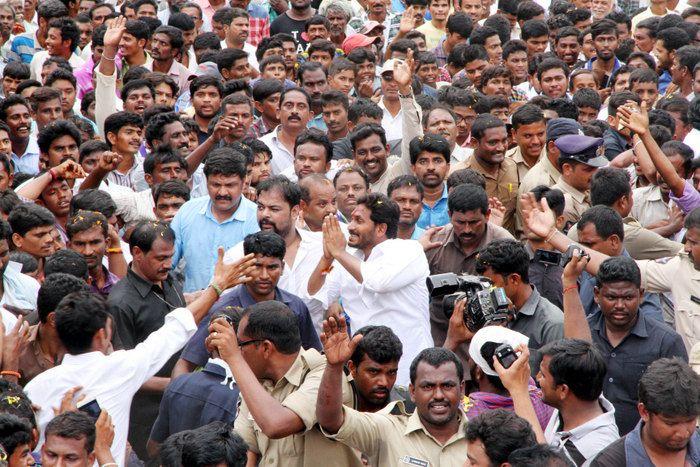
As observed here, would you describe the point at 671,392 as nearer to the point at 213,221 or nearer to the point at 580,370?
the point at 580,370

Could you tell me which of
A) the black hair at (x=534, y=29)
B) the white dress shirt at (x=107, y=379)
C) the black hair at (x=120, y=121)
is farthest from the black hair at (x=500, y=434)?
the black hair at (x=534, y=29)

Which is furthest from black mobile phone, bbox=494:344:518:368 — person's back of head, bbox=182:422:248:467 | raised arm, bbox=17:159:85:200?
raised arm, bbox=17:159:85:200

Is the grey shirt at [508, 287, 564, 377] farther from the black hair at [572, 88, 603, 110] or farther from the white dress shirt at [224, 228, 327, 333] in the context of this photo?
the black hair at [572, 88, 603, 110]

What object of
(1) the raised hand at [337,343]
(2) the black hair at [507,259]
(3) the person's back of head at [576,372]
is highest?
(1) the raised hand at [337,343]

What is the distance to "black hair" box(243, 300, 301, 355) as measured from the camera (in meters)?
5.37

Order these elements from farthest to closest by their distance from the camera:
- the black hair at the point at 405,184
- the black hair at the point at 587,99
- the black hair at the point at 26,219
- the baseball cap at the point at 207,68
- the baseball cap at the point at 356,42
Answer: the baseball cap at the point at 356,42 → the baseball cap at the point at 207,68 → the black hair at the point at 587,99 → the black hair at the point at 405,184 → the black hair at the point at 26,219

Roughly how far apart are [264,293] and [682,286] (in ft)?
7.50

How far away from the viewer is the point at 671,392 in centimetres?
468

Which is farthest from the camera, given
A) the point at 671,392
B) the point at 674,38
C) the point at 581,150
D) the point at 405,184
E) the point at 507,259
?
the point at 674,38

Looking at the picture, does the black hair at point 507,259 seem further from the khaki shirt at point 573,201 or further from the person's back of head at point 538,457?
the person's back of head at point 538,457

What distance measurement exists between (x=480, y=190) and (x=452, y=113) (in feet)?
9.60

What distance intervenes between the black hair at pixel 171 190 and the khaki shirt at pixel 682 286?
3.24m

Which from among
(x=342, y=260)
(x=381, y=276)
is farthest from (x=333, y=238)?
(x=381, y=276)

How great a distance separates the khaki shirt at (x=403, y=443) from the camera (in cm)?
509
